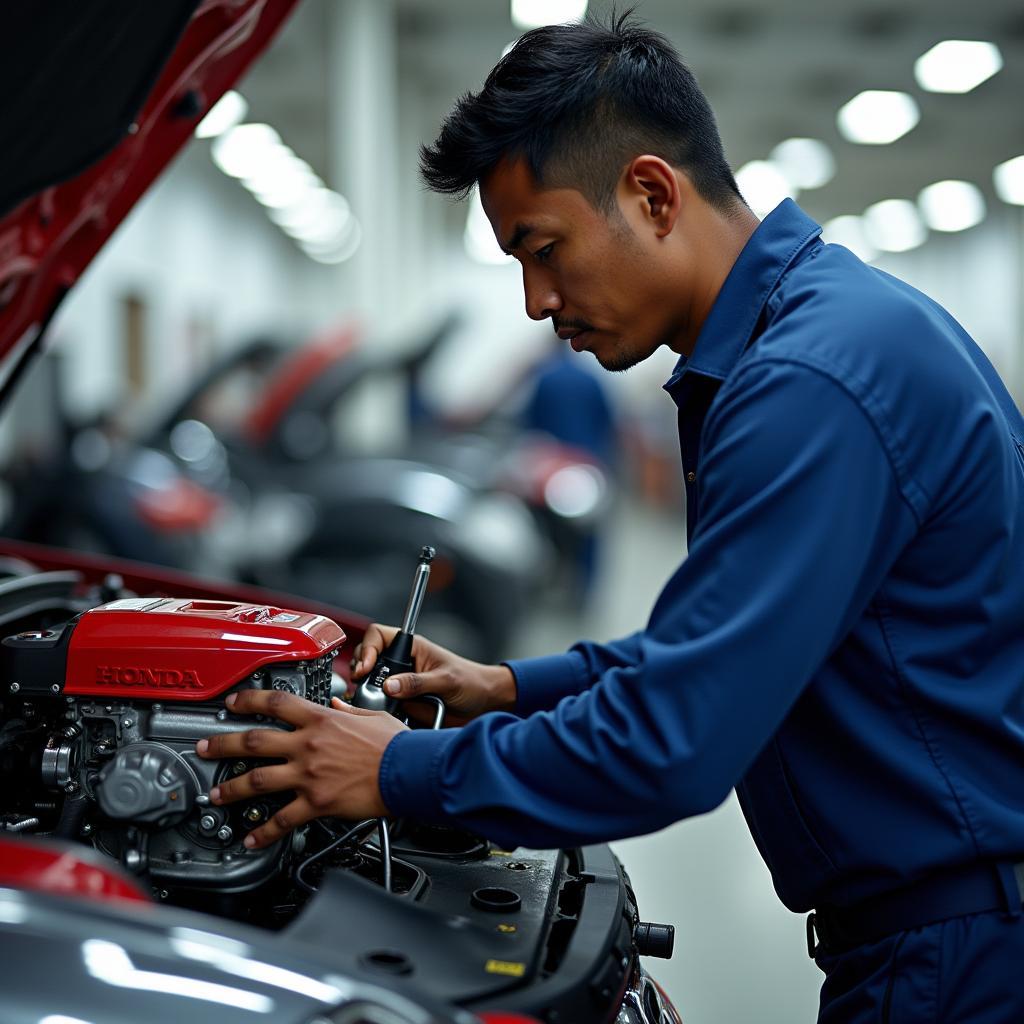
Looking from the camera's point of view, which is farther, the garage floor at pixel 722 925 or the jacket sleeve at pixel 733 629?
the garage floor at pixel 722 925

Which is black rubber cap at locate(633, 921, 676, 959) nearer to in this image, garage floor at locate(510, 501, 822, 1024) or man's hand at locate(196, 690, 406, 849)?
man's hand at locate(196, 690, 406, 849)

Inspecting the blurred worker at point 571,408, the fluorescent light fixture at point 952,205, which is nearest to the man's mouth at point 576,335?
the blurred worker at point 571,408

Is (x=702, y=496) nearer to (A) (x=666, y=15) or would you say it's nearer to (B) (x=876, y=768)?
(B) (x=876, y=768)

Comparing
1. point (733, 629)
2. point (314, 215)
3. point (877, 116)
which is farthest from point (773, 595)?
point (314, 215)

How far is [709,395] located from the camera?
4.50 feet

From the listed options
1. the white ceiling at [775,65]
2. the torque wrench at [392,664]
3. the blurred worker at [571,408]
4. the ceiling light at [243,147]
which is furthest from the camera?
the ceiling light at [243,147]

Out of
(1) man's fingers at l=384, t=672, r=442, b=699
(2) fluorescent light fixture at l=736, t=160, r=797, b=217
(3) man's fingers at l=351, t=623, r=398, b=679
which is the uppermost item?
(2) fluorescent light fixture at l=736, t=160, r=797, b=217

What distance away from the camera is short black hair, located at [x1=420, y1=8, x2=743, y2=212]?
126cm

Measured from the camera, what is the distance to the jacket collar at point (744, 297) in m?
1.30

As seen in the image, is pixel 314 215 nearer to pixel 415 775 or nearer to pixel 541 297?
pixel 541 297

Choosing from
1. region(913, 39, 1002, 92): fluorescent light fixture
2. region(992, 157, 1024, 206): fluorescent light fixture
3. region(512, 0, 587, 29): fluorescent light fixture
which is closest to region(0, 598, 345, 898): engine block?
region(512, 0, 587, 29): fluorescent light fixture

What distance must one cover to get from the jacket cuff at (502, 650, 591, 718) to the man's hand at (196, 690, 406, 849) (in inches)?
13.8

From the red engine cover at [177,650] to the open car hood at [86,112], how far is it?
0.57 m

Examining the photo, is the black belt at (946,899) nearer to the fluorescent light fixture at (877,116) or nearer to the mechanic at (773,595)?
the mechanic at (773,595)
